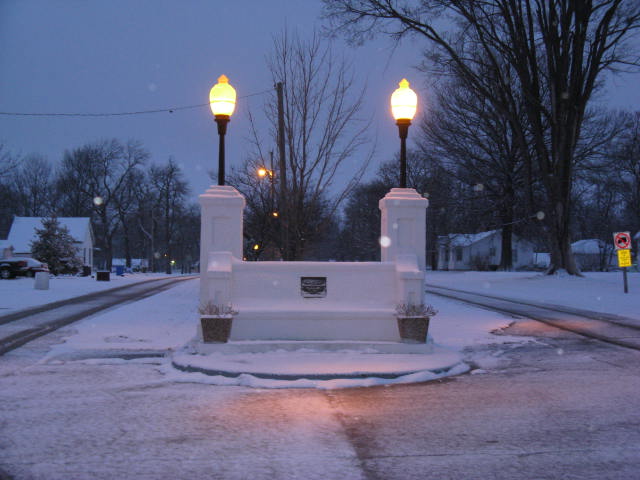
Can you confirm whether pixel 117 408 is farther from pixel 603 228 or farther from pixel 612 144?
pixel 603 228

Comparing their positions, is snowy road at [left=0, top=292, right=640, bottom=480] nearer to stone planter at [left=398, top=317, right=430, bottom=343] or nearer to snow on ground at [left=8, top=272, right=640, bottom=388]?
snow on ground at [left=8, top=272, right=640, bottom=388]

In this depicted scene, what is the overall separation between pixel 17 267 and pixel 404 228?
3212 cm

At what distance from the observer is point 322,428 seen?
5.35 metres

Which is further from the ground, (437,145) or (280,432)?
(437,145)

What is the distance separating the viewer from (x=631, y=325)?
43.2 ft

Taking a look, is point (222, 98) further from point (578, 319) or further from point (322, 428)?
point (578, 319)

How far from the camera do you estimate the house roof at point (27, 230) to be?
182ft

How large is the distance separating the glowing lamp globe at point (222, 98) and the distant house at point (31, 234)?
44023 mm

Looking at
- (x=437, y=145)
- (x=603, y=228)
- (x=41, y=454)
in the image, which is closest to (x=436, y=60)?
(x=437, y=145)

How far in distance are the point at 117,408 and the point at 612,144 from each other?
40.6 metres

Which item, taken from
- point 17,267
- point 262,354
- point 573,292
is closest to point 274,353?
point 262,354

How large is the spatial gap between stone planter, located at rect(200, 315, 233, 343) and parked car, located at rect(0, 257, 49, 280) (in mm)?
30937

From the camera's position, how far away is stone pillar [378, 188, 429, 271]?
32.9ft

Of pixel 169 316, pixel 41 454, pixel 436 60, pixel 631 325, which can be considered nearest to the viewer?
pixel 41 454
